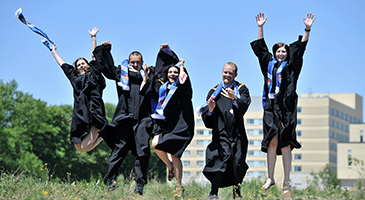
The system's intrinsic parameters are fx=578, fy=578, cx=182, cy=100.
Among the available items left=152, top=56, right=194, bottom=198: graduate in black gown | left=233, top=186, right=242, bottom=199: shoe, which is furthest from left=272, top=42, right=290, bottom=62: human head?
left=233, top=186, right=242, bottom=199: shoe

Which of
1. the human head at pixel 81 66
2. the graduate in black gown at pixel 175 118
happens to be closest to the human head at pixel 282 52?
the graduate in black gown at pixel 175 118

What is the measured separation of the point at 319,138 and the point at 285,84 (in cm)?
11426

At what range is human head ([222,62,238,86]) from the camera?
925 cm

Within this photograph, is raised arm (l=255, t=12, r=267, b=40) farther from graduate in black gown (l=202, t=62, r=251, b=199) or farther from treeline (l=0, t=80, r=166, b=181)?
treeline (l=0, t=80, r=166, b=181)

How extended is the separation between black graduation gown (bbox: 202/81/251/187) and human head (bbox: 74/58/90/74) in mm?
2508

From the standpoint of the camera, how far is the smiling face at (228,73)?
924 cm

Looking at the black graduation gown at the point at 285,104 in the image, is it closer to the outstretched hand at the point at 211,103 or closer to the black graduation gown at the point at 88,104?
the outstretched hand at the point at 211,103

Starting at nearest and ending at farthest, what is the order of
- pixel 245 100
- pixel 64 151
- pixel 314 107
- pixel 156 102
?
pixel 245 100 → pixel 156 102 → pixel 64 151 → pixel 314 107

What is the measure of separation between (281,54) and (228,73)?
3.78 ft

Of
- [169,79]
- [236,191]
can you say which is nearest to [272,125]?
[236,191]

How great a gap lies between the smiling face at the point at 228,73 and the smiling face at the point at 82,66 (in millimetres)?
2678

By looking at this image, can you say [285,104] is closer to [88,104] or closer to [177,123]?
[177,123]

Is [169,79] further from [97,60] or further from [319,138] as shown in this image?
[319,138]

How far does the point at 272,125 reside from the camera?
956cm
